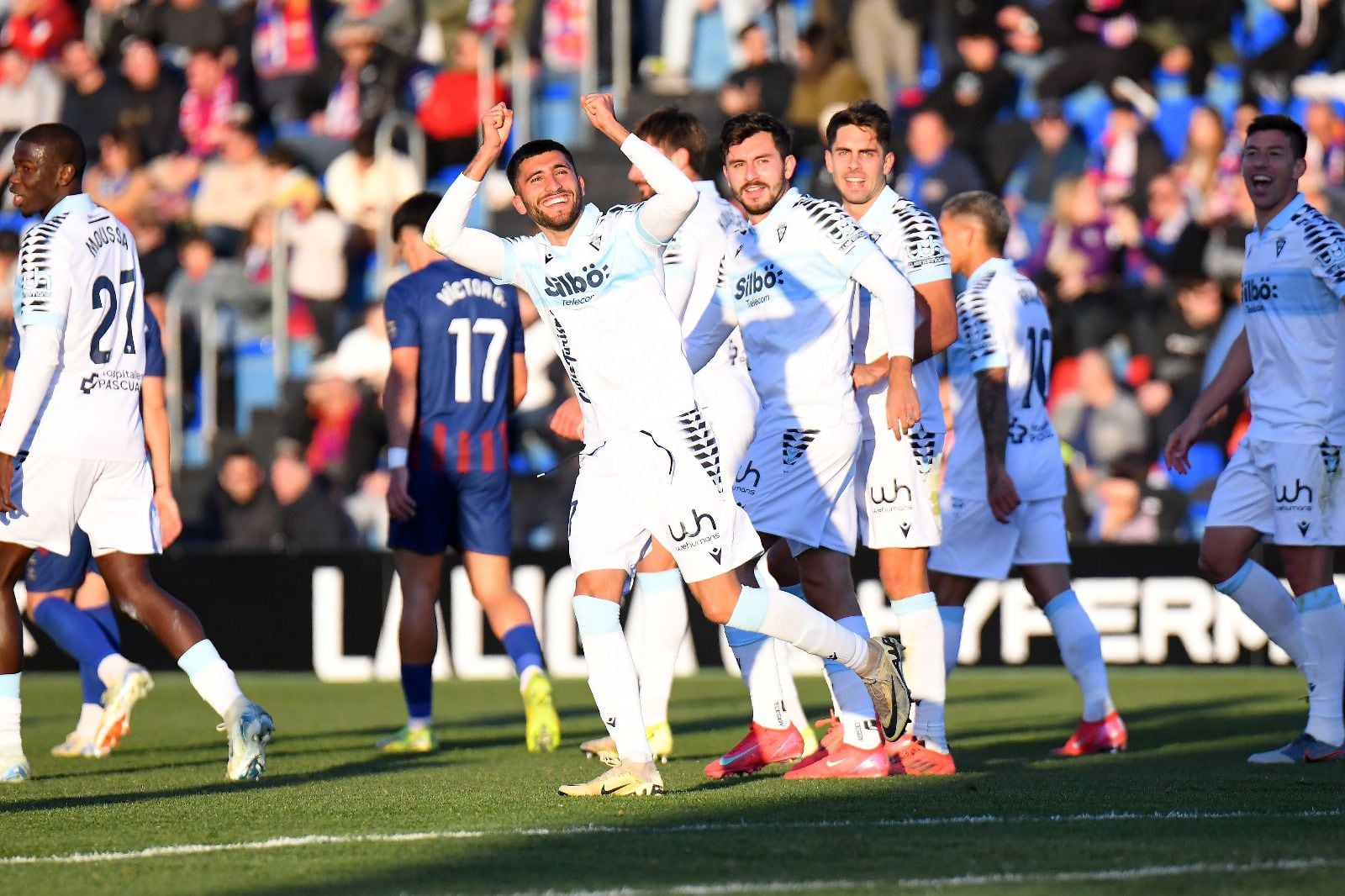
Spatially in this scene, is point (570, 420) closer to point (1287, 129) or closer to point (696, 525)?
point (696, 525)

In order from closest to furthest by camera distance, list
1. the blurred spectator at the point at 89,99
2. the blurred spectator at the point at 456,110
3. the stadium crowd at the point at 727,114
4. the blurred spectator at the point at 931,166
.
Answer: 1. the stadium crowd at the point at 727,114
2. the blurred spectator at the point at 931,166
3. the blurred spectator at the point at 456,110
4. the blurred spectator at the point at 89,99

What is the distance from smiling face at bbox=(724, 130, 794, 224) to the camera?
7.66 meters

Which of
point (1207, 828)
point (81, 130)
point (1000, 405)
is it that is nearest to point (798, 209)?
point (1000, 405)

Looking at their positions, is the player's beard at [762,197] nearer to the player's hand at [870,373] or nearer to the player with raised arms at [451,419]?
the player's hand at [870,373]

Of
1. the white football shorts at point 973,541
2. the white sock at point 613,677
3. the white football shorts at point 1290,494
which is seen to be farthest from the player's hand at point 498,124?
the white football shorts at point 1290,494

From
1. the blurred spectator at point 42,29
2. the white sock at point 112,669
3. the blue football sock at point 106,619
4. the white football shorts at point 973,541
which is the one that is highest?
the blurred spectator at point 42,29

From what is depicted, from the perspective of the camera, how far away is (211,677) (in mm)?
7781

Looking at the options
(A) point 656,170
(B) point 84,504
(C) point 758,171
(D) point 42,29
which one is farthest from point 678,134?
(D) point 42,29

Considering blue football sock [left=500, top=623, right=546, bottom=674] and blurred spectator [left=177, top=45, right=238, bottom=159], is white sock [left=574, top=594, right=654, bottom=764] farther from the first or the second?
blurred spectator [left=177, top=45, right=238, bottom=159]

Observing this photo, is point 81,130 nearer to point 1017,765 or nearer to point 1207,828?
point 1017,765

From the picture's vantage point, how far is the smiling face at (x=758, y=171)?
766 cm

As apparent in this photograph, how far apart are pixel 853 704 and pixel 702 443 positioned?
4.56 ft

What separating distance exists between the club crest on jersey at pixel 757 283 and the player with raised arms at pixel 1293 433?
2.22m

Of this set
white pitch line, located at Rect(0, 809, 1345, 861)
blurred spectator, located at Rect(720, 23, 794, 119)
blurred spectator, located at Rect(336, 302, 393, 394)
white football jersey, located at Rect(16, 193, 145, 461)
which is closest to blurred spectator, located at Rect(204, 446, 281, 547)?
A: blurred spectator, located at Rect(336, 302, 393, 394)
